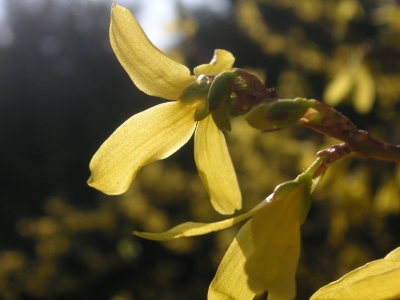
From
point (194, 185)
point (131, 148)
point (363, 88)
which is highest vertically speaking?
point (131, 148)

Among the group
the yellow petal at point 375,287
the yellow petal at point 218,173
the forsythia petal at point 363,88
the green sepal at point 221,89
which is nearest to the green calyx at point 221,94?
the green sepal at point 221,89

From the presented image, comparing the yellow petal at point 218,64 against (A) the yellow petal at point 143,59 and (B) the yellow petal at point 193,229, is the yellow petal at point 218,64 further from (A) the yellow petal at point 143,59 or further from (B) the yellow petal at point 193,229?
(B) the yellow petal at point 193,229

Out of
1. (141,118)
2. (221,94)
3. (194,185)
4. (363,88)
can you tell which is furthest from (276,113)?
(194,185)

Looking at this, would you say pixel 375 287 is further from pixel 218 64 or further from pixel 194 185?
pixel 194 185

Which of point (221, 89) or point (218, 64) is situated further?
point (218, 64)

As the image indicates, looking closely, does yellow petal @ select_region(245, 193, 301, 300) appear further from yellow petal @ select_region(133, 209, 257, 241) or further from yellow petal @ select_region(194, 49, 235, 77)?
yellow petal @ select_region(194, 49, 235, 77)

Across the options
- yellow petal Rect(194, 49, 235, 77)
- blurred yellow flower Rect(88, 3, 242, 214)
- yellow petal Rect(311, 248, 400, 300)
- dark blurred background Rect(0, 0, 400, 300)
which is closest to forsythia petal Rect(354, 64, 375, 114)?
dark blurred background Rect(0, 0, 400, 300)
